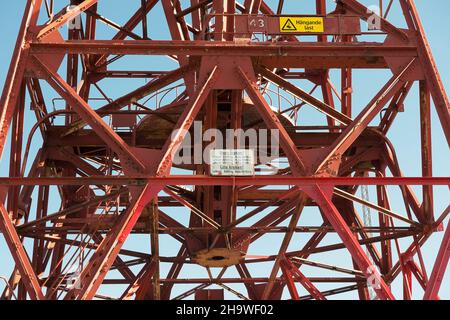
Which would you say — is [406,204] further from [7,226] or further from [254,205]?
[7,226]

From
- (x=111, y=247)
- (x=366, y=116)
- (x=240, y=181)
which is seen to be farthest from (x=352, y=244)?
(x=111, y=247)

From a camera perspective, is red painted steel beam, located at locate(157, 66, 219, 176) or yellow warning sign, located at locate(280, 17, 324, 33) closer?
red painted steel beam, located at locate(157, 66, 219, 176)

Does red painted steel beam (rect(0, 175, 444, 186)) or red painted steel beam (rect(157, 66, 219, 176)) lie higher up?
red painted steel beam (rect(157, 66, 219, 176))

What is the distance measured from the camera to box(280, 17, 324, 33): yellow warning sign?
60.4ft

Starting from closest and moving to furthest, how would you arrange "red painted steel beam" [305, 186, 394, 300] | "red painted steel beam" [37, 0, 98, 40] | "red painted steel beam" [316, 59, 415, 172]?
"red painted steel beam" [305, 186, 394, 300], "red painted steel beam" [316, 59, 415, 172], "red painted steel beam" [37, 0, 98, 40]

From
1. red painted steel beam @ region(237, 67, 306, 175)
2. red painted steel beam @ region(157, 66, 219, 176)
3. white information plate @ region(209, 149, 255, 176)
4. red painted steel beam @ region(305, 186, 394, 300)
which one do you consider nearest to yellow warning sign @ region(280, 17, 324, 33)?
red painted steel beam @ region(237, 67, 306, 175)

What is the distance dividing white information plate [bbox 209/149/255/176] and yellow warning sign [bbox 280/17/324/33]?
11.2 ft

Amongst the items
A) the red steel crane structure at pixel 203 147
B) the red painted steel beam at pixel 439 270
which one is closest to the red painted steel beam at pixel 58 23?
the red steel crane structure at pixel 203 147

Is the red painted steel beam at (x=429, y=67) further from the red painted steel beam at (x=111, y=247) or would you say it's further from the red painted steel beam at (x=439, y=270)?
the red painted steel beam at (x=111, y=247)

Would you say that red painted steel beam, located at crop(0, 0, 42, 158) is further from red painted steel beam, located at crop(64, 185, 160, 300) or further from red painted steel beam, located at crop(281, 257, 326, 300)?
red painted steel beam, located at crop(281, 257, 326, 300)

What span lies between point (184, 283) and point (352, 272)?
5.79 m

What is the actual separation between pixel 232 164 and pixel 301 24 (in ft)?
13.7
